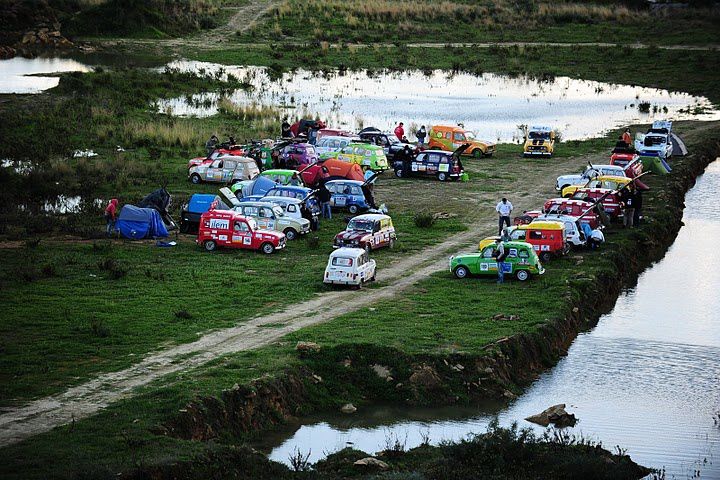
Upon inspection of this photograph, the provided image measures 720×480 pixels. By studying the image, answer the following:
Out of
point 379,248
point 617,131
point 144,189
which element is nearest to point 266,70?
point 617,131

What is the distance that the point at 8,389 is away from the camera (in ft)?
92.9

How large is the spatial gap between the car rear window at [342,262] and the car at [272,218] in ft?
26.5

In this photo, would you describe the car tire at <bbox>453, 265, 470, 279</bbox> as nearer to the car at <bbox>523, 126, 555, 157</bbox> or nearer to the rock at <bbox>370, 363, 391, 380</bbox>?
the rock at <bbox>370, 363, 391, 380</bbox>

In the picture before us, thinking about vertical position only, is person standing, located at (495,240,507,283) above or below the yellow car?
below

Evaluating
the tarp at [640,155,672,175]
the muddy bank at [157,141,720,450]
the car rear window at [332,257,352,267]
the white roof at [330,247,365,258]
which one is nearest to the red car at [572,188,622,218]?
the muddy bank at [157,141,720,450]

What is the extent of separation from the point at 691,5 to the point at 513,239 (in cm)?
9803

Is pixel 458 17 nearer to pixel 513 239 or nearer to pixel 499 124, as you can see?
pixel 499 124

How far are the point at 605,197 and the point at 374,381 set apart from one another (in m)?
22.5

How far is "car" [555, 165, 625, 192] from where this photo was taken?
56.3m

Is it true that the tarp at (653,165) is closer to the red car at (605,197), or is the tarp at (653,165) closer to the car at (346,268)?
the red car at (605,197)

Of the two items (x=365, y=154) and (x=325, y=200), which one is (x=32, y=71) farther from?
(x=325, y=200)

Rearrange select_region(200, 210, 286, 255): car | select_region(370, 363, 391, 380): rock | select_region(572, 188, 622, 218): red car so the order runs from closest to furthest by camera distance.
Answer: select_region(370, 363, 391, 380): rock → select_region(200, 210, 286, 255): car → select_region(572, 188, 622, 218): red car

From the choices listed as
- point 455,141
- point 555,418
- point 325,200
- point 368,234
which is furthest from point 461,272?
point 455,141

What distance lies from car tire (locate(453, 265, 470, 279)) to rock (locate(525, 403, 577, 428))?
1095cm
